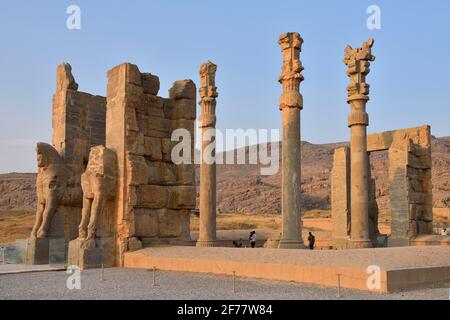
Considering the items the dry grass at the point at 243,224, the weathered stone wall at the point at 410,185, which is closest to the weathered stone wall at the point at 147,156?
the weathered stone wall at the point at 410,185

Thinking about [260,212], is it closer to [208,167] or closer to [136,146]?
[208,167]

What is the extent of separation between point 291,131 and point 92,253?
20.8ft

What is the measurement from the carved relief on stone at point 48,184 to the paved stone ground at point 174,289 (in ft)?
14.2

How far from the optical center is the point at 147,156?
13.2 meters

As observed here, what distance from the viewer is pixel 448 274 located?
30.2ft

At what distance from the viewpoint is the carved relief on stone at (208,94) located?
1842 centimetres

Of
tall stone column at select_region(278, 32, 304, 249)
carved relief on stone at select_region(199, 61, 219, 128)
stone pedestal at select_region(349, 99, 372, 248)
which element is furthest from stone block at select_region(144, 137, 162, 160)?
stone pedestal at select_region(349, 99, 372, 248)

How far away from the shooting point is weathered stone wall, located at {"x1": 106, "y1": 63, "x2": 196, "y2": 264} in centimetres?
1239

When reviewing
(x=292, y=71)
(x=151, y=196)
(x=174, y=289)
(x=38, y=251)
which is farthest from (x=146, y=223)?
(x=292, y=71)

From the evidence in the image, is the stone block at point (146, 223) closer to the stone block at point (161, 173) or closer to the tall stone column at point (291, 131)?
the stone block at point (161, 173)

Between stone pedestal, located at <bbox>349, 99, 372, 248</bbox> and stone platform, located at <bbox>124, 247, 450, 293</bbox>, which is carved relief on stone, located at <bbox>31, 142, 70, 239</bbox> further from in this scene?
stone pedestal, located at <bbox>349, 99, 372, 248</bbox>

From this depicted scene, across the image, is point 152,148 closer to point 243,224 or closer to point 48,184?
point 48,184
